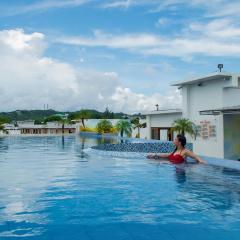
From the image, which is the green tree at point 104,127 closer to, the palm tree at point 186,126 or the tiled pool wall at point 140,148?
the palm tree at point 186,126

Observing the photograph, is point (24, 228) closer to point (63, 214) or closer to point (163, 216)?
point (63, 214)

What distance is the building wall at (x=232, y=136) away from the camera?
1752 centimetres

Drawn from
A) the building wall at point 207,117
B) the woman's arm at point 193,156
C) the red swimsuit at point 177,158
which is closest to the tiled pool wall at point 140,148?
the building wall at point 207,117

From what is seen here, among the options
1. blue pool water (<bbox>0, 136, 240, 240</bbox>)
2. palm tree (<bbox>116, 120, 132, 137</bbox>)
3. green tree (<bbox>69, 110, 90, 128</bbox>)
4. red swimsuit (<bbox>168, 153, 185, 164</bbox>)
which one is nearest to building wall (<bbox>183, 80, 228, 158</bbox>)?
red swimsuit (<bbox>168, 153, 185, 164</bbox>)

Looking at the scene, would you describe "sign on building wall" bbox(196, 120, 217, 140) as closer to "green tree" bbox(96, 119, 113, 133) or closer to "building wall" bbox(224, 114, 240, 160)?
"building wall" bbox(224, 114, 240, 160)

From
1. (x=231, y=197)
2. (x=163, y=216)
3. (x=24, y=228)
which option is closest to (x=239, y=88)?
(x=231, y=197)

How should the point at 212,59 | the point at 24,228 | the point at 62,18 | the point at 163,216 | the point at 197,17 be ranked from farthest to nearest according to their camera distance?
the point at 212,59
the point at 197,17
the point at 62,18
the point at 163,216
the point at 24,228

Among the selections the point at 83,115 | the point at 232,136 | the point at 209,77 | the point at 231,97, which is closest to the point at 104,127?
the point at 83,115

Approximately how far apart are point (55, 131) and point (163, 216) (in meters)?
65.9

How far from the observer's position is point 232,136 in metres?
17.7

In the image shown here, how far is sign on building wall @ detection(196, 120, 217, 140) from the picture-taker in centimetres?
1850

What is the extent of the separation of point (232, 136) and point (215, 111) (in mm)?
1597

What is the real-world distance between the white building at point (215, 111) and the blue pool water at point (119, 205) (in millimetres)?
5567

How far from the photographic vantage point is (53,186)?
9234 millimetres
